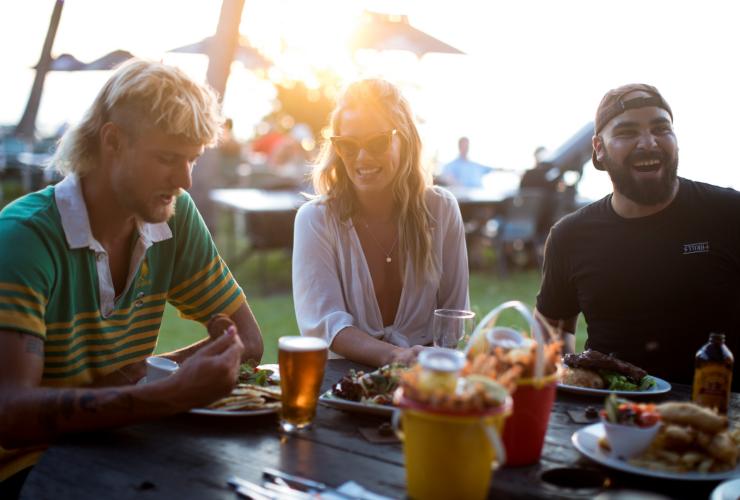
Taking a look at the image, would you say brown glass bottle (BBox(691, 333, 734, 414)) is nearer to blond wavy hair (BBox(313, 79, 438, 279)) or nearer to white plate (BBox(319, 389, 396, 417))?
white plate (BBox(319, 389, 396, 417))

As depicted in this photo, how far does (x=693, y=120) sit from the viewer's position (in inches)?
376

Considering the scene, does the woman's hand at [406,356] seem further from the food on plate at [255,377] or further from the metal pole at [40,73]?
the metal pole at [40,73]

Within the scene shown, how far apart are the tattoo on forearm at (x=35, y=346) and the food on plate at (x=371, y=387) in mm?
758

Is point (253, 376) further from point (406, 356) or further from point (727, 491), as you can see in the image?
point (727, 491)

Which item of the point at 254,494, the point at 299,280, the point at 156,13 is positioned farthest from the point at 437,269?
the point at 156,13

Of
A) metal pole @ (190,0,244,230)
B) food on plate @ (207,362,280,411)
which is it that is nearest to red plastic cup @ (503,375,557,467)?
food on plate @ (207,362,280,411)

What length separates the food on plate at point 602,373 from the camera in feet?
7.17

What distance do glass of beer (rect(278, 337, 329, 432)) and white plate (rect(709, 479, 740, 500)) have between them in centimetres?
89

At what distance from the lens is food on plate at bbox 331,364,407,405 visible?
6.55ft

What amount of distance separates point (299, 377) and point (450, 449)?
0.57m

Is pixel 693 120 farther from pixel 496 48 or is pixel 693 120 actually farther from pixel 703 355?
pixel 703 355

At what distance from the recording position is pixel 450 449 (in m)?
1.34

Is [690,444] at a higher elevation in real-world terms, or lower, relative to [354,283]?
lower

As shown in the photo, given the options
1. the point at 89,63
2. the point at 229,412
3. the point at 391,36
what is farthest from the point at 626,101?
the point at 391,36
